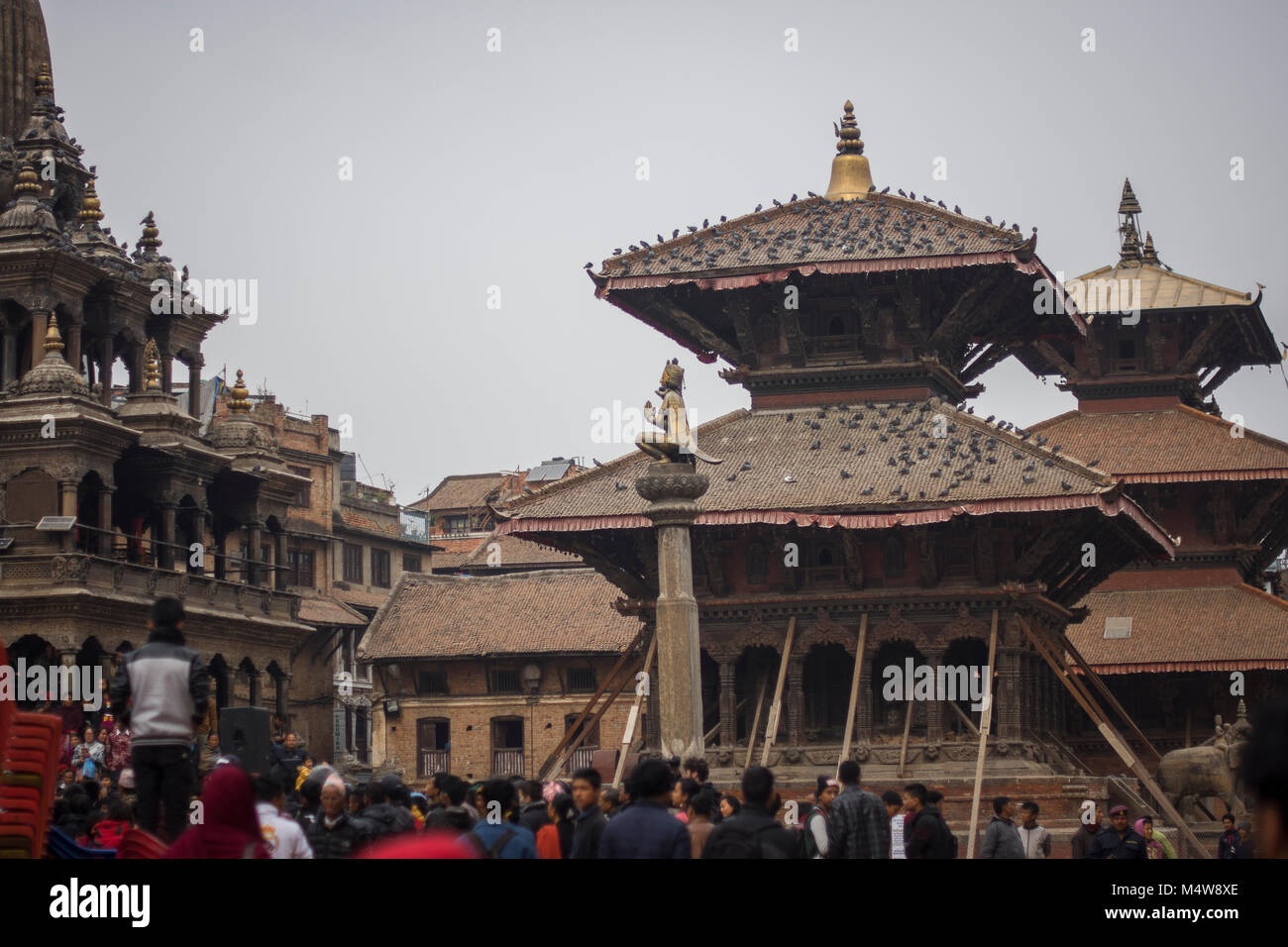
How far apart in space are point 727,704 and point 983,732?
18.6 ft

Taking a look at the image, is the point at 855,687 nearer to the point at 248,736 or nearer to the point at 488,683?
the point at 248,736

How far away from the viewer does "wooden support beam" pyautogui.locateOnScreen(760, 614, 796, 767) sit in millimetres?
38781

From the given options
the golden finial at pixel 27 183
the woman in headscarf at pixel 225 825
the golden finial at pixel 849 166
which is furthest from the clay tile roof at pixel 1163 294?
the woman in headscarf at pixel 225 825

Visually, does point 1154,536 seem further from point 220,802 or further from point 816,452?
point 220,802

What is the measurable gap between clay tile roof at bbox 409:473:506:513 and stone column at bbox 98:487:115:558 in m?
55.6

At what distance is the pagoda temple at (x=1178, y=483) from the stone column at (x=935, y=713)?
29.4 feet

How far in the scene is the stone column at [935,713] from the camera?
38.9 m

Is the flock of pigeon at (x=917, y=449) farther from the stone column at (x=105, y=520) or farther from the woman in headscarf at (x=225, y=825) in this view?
the woman in headscarf at (x=225, y=825)

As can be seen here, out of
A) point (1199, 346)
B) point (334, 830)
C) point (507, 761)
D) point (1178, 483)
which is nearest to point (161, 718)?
point (334, 830)

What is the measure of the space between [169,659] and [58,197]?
1625 inches

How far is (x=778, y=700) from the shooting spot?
39.0m

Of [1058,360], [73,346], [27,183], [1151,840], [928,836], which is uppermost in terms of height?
[27,183]

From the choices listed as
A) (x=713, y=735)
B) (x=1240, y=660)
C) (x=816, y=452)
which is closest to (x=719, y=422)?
(x=816, y=452)
